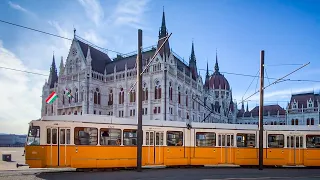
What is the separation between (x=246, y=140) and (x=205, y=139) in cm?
282

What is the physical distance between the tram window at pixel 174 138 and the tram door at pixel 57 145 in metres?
5.87

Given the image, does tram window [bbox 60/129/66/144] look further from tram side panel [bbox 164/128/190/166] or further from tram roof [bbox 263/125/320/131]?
tram roof [bbox 263/125/320/131]

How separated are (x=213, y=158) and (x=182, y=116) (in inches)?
2000

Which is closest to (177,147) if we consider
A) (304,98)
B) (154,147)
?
(154,147)

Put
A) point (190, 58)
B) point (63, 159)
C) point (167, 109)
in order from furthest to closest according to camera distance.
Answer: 1. point (190, 58)
2. point (167, 109)
3. point (63, 159)

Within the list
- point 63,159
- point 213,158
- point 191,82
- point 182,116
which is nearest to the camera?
point 63,159

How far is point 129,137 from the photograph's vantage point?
55.8ft

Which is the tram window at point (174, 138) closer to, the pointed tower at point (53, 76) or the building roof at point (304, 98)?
the pointed tower at point (53, 76)

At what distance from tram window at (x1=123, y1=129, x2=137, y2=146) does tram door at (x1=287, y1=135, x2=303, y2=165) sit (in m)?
10.1

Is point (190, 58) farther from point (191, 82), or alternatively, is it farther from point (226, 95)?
point (226, 95)

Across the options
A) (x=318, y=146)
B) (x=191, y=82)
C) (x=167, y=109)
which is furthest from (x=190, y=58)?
(x=318, y=146)

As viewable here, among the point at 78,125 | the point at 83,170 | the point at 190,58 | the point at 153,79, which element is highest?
the point at 190,58

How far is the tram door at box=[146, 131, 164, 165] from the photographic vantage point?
1752cm

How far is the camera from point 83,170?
1633 centimetres
